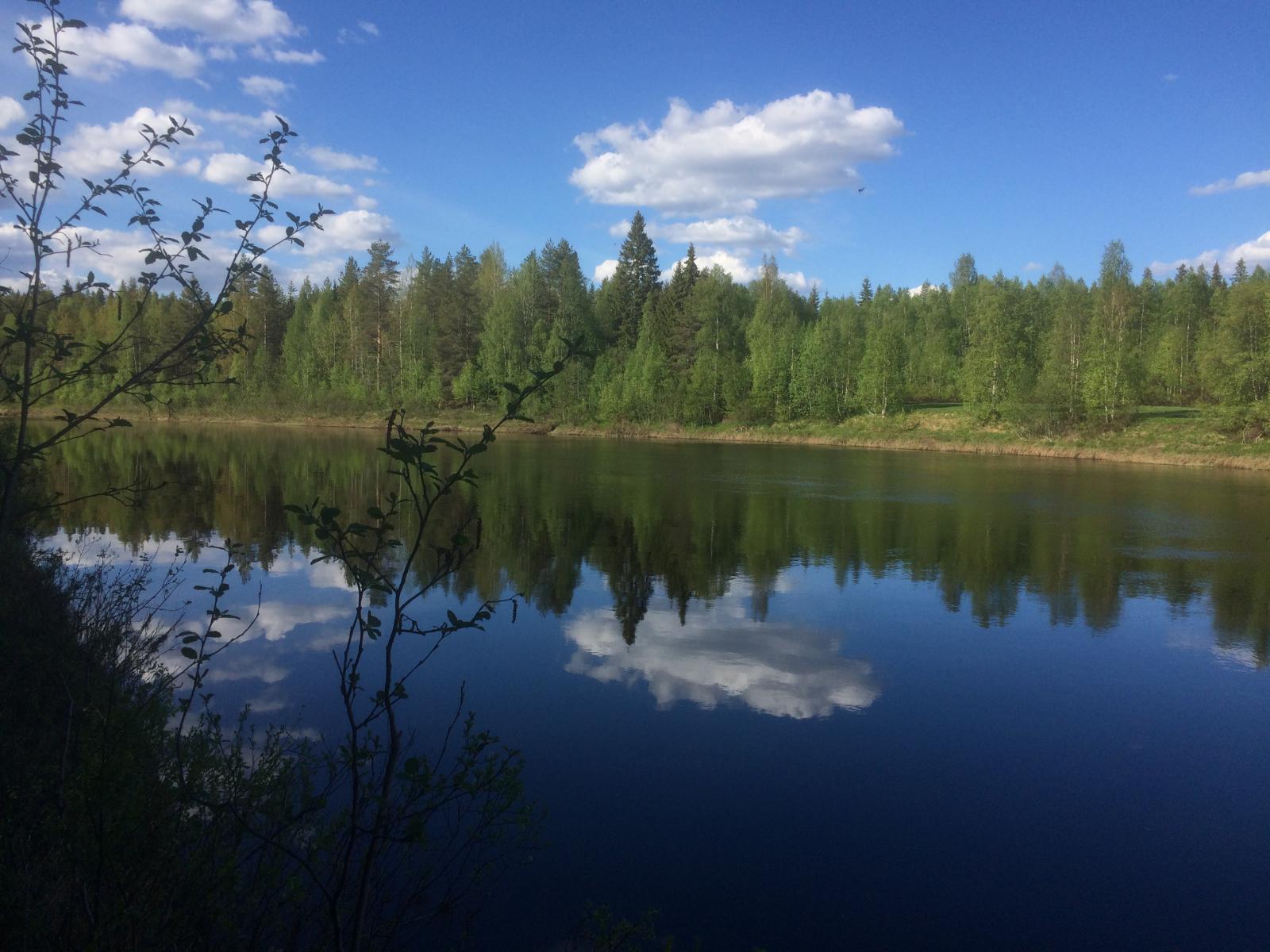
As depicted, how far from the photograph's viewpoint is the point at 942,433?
53125 millimetres

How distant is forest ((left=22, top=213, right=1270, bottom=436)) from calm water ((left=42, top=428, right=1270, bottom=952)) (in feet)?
126

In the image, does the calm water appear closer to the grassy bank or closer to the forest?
the grassy bank

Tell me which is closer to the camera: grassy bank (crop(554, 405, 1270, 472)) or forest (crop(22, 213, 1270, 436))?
grassy bank (crop(554, 405, 1270, 472))

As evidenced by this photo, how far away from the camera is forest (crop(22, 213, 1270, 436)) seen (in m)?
54.1

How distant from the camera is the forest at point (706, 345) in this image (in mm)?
54094

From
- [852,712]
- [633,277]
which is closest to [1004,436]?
[633,277]

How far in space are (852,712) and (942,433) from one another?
48.3 m

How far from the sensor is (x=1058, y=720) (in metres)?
8.25

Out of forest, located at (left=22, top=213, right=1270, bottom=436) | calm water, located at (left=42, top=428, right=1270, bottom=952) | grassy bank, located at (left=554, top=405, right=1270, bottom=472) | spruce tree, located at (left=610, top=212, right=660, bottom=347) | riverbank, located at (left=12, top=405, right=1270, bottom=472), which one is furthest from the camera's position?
spruce tree, located at (left=610, top=212, right=660, bottom=347)

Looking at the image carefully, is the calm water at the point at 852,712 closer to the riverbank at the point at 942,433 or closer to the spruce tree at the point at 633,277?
the riverbank at the point at 942,433

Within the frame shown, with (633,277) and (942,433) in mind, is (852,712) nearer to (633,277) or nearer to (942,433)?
(942,433)

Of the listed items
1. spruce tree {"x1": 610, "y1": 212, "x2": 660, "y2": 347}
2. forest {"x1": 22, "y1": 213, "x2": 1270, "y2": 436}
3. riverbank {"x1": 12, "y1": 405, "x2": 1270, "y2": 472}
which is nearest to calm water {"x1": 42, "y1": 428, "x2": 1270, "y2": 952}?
riverbank {"x1": 12, "y1": 405, "x2": 1270, "y2": 472}

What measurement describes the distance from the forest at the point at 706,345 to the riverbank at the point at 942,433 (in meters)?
1.10

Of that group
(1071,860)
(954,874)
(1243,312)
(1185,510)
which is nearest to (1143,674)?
(1071,860)
